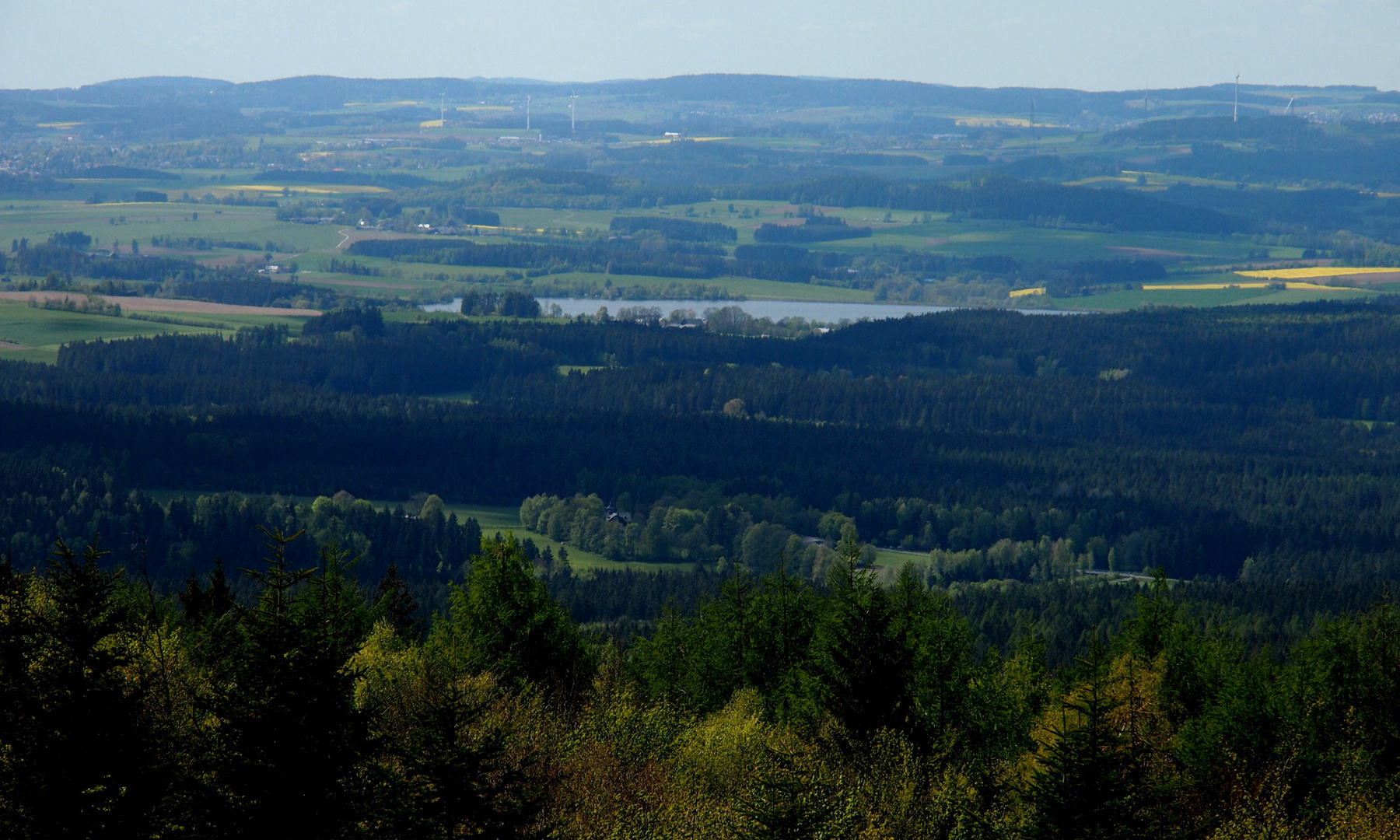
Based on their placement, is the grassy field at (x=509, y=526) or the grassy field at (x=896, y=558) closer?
the grassy field at (x=509, y=526)

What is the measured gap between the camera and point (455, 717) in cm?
3872

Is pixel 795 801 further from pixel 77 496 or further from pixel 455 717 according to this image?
pixel 77 496

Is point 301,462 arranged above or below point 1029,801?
below

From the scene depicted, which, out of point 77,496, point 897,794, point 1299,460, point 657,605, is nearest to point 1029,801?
point 897,794

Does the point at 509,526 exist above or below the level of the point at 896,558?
above

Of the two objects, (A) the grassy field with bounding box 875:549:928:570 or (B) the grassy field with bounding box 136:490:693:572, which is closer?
(B) the grassy field with bounding box 136:490:693:572

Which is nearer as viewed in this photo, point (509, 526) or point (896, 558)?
point (896, 558)

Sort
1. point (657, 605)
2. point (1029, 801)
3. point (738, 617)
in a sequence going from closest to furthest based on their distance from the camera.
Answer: point (1029, 801), point (738, 617), point (657, 605)

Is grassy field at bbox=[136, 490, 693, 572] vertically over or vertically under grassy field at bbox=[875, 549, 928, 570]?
over

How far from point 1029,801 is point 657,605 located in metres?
80.4

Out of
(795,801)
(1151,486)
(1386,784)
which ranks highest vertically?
(795,801)

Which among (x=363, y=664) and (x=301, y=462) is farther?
(x=301, y=462)

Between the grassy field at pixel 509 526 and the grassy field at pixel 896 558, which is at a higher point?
the grassy field at pixel 509 526

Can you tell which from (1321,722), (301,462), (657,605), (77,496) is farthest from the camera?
(301,462)
